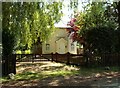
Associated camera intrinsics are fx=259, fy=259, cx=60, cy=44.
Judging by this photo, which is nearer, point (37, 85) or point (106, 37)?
point (37, 85)

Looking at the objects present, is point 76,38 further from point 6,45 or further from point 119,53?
point 6,45

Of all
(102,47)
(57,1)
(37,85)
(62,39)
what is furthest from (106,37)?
(62,39)

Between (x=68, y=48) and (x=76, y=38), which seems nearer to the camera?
(x=76, y=38)

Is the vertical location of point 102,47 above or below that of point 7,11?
below

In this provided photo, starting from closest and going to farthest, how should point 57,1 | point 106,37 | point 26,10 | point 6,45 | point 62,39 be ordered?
point 26,10 < point 57,1 < point 6,45 < point 106,37 < point 62,39

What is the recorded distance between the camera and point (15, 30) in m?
13.6

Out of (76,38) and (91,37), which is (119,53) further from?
(76,38)

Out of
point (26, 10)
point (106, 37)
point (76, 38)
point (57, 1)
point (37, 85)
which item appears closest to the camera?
point (37, 85)

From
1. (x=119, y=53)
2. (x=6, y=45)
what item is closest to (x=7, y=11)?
(x=6, y=45)

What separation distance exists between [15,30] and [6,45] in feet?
6.59

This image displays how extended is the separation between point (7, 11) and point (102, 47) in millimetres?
8574

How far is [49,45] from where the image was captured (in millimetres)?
37438

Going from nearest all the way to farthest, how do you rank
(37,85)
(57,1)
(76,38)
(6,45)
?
(37,85)
(57,1)
(6,45)
(76,38)

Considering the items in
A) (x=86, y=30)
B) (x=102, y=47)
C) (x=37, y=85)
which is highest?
(x=86, y=30)
